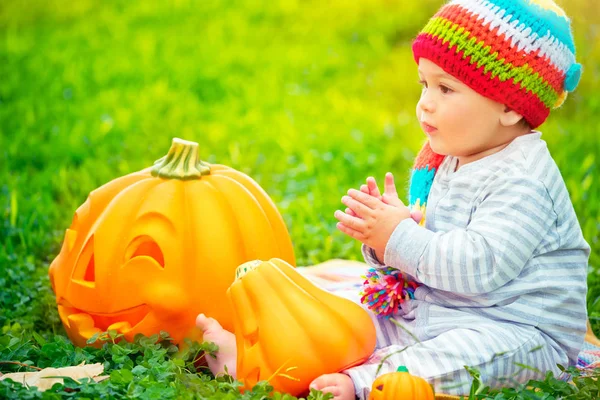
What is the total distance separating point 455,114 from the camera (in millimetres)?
2908

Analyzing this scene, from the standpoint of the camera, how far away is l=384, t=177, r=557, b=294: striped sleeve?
2.75 m

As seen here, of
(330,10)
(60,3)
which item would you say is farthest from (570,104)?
(60,3)

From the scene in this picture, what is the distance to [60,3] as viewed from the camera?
8969 millimetres

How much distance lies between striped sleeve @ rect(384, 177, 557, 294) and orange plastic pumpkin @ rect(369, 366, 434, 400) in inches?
14.1

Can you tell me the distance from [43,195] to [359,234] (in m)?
2.73

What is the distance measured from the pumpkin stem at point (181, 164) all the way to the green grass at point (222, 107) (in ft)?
2.69

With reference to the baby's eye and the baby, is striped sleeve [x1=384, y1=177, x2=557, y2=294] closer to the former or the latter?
the baby

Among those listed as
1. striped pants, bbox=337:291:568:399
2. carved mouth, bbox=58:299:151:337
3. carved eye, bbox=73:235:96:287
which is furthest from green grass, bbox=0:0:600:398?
striped pants, bbox=337:291:568:399

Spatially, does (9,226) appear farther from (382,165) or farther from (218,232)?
(382,165)

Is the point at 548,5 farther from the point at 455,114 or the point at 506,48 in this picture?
the point at 455,114

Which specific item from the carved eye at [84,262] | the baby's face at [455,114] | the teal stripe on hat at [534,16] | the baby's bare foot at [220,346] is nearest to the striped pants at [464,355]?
the baby's bare foot at [220,346]

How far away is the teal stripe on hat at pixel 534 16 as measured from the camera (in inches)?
111

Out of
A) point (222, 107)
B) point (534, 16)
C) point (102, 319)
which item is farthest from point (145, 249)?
point (222, 107)

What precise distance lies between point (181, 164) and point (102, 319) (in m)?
0.67
